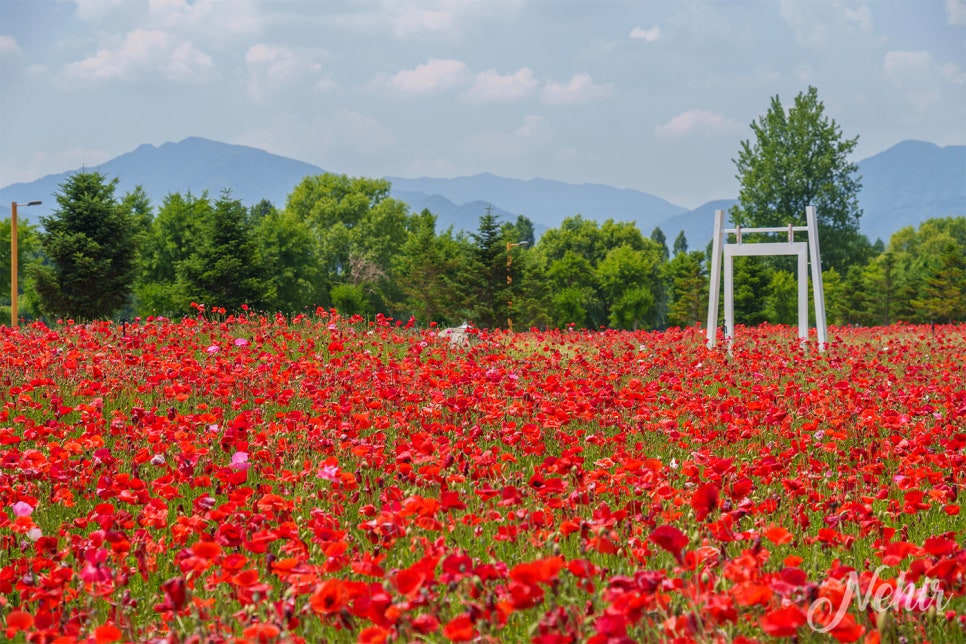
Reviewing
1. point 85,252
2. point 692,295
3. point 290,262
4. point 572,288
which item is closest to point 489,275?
point 85,252

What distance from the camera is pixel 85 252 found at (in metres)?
40.7

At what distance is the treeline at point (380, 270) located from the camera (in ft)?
136

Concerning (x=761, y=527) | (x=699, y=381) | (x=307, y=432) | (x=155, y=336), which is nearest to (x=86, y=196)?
(x=155, y=336)

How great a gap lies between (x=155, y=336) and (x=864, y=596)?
442 inches

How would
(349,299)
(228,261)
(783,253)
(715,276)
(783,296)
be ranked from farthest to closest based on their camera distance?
(349,299) → (783,296) → (228,261) → (715,276) → (783,253)

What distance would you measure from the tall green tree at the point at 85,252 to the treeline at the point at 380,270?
66mm

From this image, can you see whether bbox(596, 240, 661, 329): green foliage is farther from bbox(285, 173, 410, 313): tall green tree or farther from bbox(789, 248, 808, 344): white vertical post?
bbox(789, 248, 808, 344): white vertical post

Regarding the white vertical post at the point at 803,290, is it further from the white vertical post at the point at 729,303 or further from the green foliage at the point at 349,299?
the green foliage at the point at 349,299

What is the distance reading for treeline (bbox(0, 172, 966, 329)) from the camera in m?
41.5

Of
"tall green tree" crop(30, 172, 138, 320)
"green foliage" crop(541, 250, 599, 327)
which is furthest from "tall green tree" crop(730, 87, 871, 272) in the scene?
"tall green tree" crop(30, 172, 138, 320)

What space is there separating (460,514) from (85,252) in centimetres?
4017

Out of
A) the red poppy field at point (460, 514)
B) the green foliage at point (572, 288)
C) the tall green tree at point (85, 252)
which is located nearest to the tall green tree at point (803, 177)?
the green foliage at point (572, 288)

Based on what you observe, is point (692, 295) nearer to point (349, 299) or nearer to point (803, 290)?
point (349, 299)

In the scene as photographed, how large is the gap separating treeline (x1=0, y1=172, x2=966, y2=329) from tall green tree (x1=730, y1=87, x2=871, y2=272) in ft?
4.94
